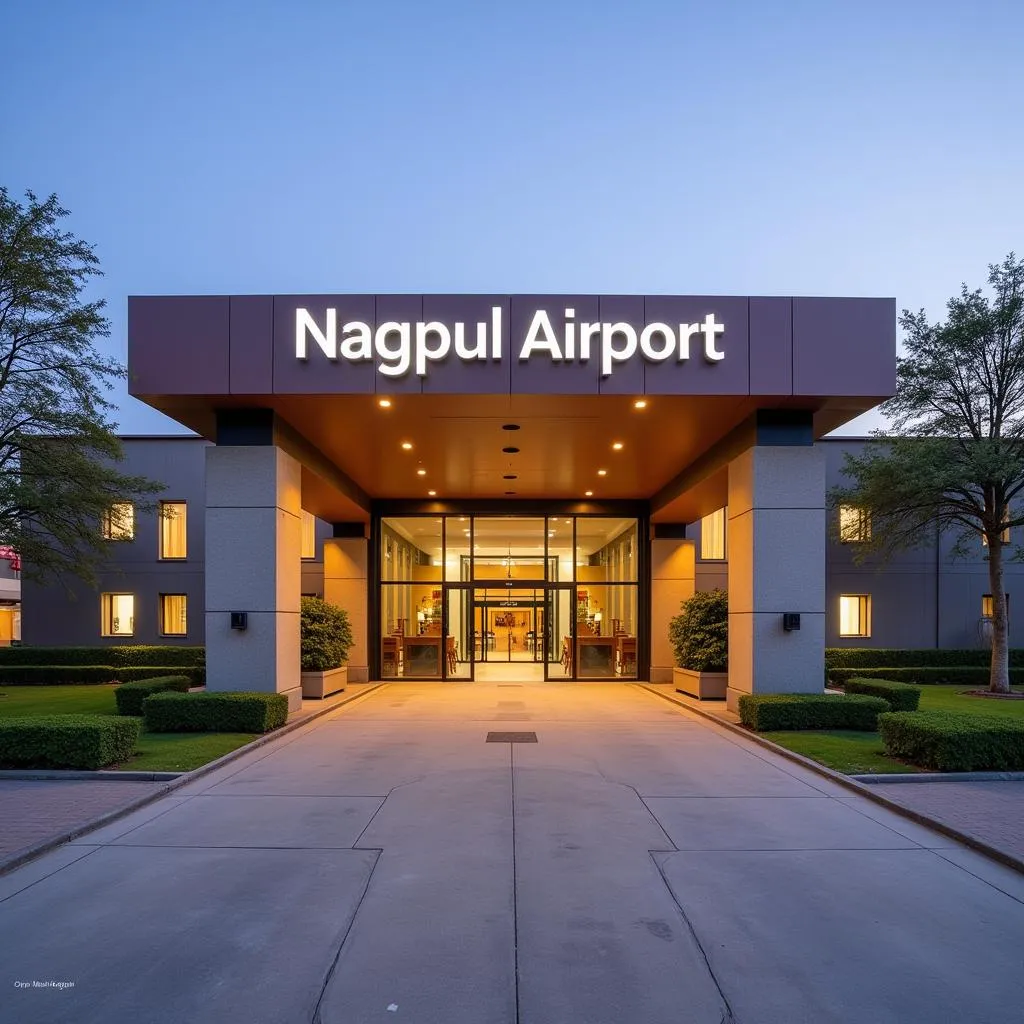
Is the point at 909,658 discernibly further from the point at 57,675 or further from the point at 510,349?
the point at 57,675

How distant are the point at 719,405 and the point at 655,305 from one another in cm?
202

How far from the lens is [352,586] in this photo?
73.2ft

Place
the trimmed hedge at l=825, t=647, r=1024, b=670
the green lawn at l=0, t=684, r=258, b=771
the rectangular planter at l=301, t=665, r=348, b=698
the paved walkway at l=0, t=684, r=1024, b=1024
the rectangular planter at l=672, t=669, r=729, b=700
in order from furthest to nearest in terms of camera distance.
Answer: the trimmed hedge at l=825, t=647, r=1024, b=670 → the rectangular planter at l=672, t=669, r=729, b=700 → the rectangular planter at l=301, t=665, r=348, b=698 → the green lawn at l=0, t=684, r=258, b=771 → the paved walkway at l=0, t=684, r=1024, b=1024

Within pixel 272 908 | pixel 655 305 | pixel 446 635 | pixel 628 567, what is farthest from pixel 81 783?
pixel 628 567

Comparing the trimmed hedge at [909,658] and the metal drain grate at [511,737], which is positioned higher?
the metal drain grate at [511,737]

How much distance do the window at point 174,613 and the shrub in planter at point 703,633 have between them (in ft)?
56.6

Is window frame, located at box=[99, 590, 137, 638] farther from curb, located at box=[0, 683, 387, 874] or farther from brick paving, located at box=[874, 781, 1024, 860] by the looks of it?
brick paving, located at box=[874, 781, 1024, 860]

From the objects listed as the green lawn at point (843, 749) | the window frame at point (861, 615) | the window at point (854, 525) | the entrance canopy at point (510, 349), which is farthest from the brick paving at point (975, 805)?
the window frame at point (861, 615)

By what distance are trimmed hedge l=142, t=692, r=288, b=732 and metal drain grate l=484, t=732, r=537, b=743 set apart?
11.6 ft

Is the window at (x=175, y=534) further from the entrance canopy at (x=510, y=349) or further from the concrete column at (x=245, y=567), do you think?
the entrance canopy at (x=510, y=349)

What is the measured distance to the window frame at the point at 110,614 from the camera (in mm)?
26406

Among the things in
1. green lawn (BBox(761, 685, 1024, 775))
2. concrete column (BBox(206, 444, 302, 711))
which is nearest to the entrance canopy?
concrete column (BBox(206, 444, 302, 711))

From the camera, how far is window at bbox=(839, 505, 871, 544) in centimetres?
2194

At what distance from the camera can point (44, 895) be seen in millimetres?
5410
